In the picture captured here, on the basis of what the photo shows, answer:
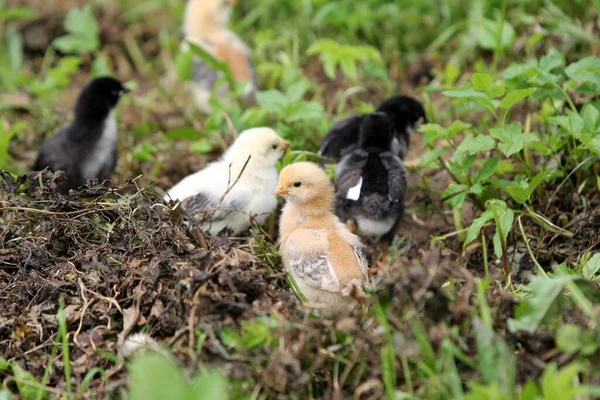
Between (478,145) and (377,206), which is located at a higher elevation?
(478,145)

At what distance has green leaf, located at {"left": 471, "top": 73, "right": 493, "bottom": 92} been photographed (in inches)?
152

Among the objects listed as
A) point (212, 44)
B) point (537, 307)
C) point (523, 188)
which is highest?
point (537, 307)

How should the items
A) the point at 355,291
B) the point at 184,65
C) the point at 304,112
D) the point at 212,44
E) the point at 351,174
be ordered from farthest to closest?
the point at 212,44, the point at 184,65, the point at 304,112, the point at 351,174, the point at 355,291

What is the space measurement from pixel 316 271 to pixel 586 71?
170 cm

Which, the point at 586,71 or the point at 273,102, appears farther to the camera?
the point at 273,102

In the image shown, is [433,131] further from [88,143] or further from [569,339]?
[88,143]

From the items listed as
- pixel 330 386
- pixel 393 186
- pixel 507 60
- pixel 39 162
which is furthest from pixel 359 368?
pixel 507 60

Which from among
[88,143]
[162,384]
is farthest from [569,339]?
[88,143]

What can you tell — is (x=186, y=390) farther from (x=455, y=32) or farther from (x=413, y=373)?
(x=455, y=32)

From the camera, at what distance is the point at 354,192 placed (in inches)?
165

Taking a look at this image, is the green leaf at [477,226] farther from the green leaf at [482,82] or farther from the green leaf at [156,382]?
the green leaf at [156,382]

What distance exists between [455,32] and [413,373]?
419cm

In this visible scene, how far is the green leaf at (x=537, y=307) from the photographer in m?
2.79

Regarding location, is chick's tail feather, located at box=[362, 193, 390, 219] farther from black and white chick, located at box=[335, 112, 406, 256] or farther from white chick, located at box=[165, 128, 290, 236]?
white chick, located at box=[165, 128, 290, 236]
